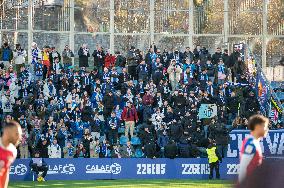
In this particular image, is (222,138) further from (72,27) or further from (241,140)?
(72,27)

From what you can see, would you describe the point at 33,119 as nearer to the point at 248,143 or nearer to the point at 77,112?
the point at 77,112

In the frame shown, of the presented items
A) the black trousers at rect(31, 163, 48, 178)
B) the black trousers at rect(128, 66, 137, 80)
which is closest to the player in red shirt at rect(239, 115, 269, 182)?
the black trousers at rect(31, 163, 48, 178)

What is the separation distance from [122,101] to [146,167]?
4316mm

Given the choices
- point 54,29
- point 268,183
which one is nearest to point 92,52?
point 54,29

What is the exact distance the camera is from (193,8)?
132 feet

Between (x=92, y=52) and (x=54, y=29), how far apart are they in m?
2.55

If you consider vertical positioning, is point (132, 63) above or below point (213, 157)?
above

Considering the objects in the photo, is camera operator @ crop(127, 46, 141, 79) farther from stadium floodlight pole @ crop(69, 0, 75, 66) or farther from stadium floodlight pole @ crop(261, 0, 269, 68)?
stadium floodlight pole @ crop(261, 0, 269, 68)

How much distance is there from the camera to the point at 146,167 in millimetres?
29188

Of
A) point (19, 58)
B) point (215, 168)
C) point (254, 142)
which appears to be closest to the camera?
point (254, 142)

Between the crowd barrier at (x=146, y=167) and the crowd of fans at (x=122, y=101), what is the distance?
1.56ft

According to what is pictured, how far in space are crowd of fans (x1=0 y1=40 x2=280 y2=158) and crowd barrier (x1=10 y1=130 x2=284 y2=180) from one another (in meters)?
0.48

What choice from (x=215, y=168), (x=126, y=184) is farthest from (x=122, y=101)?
(x=126, y=184)

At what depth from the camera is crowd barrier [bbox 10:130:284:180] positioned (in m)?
28.5
